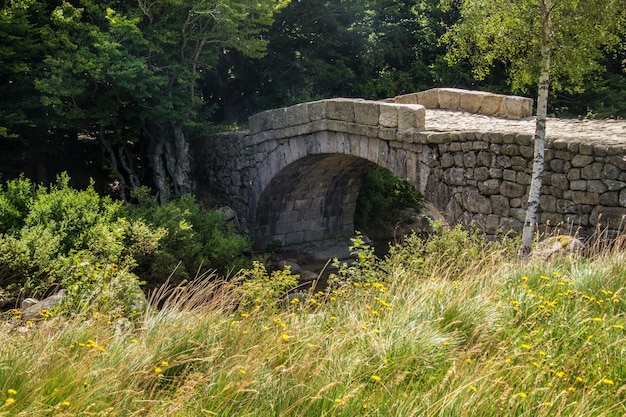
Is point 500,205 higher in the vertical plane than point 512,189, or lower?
lower

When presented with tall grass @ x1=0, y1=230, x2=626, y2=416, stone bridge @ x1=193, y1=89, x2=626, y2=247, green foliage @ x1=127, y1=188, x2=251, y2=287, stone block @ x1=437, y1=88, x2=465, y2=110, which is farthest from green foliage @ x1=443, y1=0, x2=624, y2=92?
green foliage @ x1=127, y1=188, x2=251, y2=287

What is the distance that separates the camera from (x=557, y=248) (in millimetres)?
Result: 5969

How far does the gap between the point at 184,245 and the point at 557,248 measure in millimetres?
5611

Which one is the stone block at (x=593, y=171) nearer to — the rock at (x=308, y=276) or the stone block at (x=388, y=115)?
the stone block at (x=388, y=115)

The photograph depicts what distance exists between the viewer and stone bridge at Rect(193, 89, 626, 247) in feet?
25.2

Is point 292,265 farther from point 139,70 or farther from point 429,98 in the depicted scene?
point 139,70

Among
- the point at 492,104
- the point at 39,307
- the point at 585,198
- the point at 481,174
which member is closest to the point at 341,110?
the point at 492,104

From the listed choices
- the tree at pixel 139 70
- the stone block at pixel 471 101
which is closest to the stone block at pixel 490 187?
the stone block at pixel 471 101

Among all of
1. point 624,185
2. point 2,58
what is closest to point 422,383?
point 624,185

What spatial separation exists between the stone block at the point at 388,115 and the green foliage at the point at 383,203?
4824 mm

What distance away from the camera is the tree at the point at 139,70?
11.0 metres

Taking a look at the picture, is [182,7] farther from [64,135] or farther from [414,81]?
[414,81]

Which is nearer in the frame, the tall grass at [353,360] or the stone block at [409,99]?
the tall grass at [353,360]

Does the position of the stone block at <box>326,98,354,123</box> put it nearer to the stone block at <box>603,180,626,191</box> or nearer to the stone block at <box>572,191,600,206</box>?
the stone block at <box>572,191,600,206</box>
